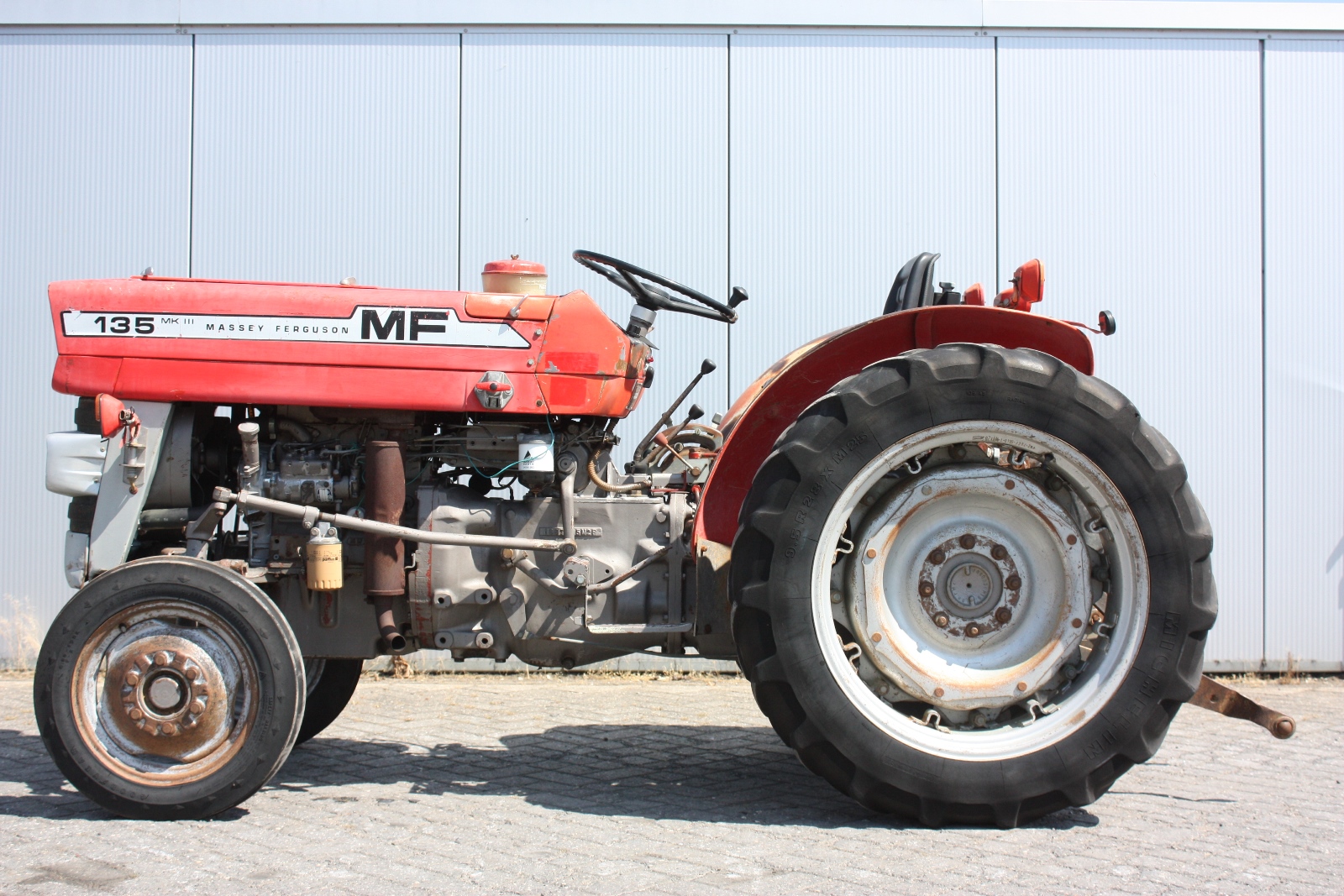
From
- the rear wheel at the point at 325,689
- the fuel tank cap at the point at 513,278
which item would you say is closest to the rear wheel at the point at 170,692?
the rear wheel at the point at 325,689

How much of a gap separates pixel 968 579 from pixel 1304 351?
12.8ft

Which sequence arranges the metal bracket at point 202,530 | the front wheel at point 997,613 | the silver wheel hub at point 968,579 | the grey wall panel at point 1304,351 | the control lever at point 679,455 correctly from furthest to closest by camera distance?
the grey wall panel at point 1304,351 < the control lever at point 679,455 < the metal bracket at point 202,530 < the silver wheel hub at point 968,579 < the front wheel at point 997,613

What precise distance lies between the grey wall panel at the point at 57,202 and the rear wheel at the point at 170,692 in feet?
11.2

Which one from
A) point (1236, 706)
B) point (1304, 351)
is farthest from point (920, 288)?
point (1304, 351)

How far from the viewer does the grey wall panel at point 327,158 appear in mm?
6363

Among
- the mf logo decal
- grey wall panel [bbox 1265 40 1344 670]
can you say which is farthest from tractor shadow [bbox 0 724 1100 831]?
grey wall panel [bbox 1265 40 1344 670]

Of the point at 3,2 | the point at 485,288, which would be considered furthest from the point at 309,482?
the point at 3,2

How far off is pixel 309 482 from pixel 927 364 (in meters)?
1.93

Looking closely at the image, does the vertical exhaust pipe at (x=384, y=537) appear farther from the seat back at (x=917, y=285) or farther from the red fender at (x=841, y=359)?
the seat back at (x=917, y=285)

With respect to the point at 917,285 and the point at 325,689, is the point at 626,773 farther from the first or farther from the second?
the point at 917,285

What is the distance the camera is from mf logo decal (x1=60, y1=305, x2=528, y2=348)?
3643 mm

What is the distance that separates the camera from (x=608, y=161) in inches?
252

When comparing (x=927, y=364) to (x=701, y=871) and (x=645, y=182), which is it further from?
(x=645, y=182)

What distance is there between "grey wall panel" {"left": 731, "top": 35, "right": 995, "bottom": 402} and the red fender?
8.22 feet
